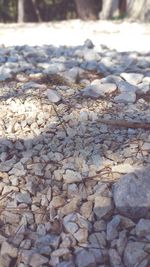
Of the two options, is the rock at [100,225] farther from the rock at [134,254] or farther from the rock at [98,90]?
the rock at [98,90]

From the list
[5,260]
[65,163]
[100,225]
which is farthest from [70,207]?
[5,260]

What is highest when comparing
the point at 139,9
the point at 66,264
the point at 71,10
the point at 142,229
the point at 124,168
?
the point at 139,9

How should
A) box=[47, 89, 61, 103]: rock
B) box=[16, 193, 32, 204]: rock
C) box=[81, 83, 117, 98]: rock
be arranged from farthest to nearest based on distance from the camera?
box=[81, 83, 117, 98]: rock, box=[47, 89, 61, 103]: rock, box=[16, 193, 32, 204]: rock

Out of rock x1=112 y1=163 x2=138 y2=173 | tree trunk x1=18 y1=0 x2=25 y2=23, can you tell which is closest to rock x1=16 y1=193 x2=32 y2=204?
rock x1=112 y1=163 x2=138 y2=173

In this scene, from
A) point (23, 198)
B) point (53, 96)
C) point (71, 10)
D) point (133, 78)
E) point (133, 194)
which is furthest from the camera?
point (71, 10)

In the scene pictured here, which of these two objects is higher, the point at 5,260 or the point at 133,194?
the point at 133,194

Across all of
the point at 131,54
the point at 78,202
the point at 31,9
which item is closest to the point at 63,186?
the point at 78,202

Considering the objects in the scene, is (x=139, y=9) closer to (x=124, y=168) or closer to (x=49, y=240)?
(x=124, y=168)

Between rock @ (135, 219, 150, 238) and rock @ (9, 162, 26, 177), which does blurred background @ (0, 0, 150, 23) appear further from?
rock @ (135, 219, 150, 238)
